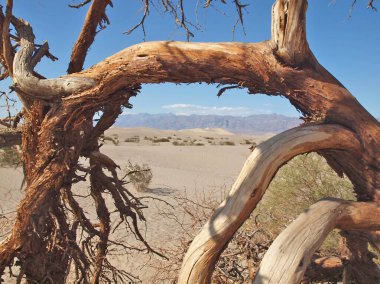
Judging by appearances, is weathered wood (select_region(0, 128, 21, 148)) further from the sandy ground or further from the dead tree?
the sandy ground

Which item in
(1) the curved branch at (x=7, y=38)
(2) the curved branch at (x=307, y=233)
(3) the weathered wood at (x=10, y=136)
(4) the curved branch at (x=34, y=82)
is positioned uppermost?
(1) the curved branch at (x=7, y=38)

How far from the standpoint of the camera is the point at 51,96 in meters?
3.12

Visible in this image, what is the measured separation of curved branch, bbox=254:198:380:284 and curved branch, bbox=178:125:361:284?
25 cm

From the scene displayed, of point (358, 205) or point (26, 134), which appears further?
point (26, 134)

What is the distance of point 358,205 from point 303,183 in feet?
17.6

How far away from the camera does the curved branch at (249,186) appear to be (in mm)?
2105

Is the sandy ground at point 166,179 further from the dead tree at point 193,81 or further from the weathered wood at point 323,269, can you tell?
the dead tree at point 193,81

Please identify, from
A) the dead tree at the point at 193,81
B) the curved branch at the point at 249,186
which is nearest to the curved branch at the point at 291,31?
the dead tree at the point at 193,81

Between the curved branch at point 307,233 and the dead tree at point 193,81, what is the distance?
35mm

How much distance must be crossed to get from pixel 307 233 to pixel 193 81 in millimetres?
1228

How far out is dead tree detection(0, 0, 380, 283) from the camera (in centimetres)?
228

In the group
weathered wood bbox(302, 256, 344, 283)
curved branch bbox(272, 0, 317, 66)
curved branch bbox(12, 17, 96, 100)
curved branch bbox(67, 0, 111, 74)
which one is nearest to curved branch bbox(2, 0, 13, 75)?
curved branch bbox(12, 17, 96, 100)

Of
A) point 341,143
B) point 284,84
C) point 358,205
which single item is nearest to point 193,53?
point 284,84

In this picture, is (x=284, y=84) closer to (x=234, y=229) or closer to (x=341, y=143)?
(x=341, y=143)
